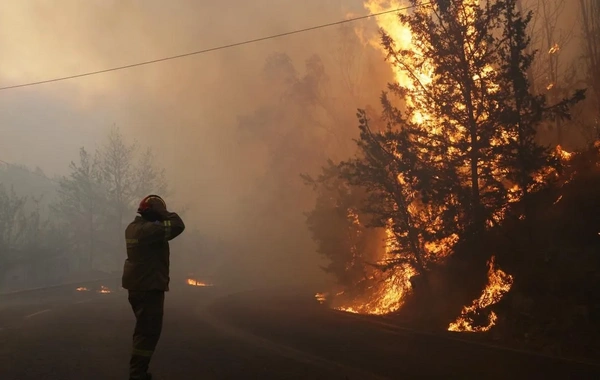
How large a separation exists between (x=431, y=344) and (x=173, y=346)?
5031 millimetres

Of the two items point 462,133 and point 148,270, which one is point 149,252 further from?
point 462,133

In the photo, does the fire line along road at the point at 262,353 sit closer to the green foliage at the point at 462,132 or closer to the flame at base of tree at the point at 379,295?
the green foliage at the point at 462,132

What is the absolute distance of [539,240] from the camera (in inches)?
593

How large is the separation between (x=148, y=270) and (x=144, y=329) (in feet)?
2.19

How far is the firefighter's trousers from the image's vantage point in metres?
5.36

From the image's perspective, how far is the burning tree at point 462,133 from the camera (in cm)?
1424

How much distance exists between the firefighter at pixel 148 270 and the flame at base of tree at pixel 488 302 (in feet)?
31.4

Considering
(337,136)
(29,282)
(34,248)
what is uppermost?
(337,136)

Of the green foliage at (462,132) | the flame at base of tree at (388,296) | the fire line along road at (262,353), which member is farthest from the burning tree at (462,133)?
the fire line along road at (262,353)

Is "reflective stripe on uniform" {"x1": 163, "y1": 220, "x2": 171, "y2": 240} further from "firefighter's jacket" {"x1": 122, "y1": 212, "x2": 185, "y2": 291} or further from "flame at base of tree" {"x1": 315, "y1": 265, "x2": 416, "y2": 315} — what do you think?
"flame at base of tree" {"x1": 315, "y1": 265, "x2": 416, "y2": 315}

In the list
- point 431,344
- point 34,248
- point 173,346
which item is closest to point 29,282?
point 34,248

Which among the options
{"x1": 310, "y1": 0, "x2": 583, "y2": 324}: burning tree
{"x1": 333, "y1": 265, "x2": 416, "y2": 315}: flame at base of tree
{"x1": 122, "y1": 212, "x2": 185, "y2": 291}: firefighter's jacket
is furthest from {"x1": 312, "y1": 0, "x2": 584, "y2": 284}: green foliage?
{"x1": 122, "y1": 212, "x2": 185, "y2": 291}: firefighter's jacket

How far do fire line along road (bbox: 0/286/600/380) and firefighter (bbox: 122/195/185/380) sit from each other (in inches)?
55.3

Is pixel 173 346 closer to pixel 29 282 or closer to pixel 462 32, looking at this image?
pixel 462 32
